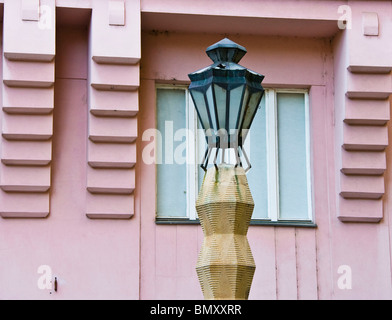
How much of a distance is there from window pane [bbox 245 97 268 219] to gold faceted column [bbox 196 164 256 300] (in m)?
4.76

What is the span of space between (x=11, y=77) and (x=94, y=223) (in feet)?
5.80

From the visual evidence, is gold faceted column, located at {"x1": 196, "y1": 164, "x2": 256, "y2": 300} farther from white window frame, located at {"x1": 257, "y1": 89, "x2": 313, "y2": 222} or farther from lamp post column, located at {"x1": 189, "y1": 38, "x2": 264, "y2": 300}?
white window frame, located at {"x1": 257, "y1": 89, "x2": 313, "y2": 222}

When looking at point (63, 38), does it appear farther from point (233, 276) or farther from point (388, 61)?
point (233, 276)

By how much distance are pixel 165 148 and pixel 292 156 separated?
57.0 inches

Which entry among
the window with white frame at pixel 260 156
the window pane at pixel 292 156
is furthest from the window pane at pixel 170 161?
the window pane at pixel 292 156

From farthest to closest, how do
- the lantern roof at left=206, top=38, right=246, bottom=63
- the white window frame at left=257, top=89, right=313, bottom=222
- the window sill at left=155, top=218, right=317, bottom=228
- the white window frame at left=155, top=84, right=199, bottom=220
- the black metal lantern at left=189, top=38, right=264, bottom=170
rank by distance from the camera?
the white window frame at left=257, top=89, right=313, bottom=222
the white window frame at left=155, top=84, right=199, bottom=220
the window sill at left=155, top=218, right=317, bottom=228
the lantern roof at left=206, top=38, right=246, bottom=63
the black metal lantern at left=189, top=38, right=264, bottom=170

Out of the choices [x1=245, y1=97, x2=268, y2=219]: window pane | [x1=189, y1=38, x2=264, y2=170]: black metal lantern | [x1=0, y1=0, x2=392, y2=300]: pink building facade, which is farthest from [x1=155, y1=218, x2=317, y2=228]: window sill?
[x1=189, y1=38, x2=264, y2=170]: black metal lantern

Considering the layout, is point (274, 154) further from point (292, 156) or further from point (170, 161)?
point (170, 161)

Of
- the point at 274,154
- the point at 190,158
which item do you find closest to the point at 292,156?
the point at 274,154

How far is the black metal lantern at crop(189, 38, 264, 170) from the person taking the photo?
6941 mm

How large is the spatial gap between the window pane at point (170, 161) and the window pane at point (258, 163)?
2.48 ft

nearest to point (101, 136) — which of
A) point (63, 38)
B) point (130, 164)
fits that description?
point (130, 164)

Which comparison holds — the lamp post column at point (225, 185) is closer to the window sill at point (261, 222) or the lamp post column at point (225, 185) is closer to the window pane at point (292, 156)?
the window sill at point (261, 222)

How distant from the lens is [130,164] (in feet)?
36.9
